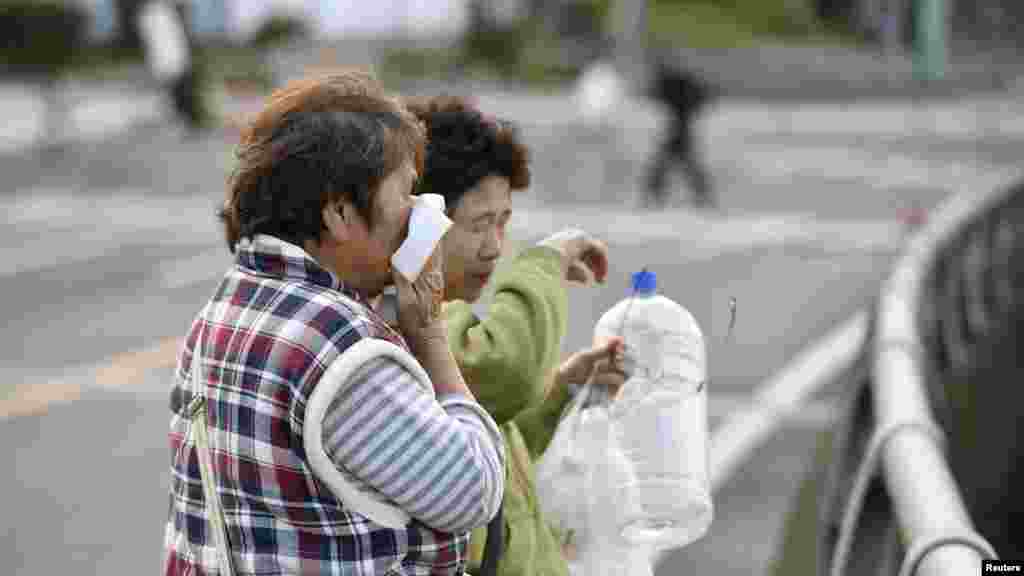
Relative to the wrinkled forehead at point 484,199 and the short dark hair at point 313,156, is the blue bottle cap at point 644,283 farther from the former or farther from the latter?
the short dark hair at point 313,156

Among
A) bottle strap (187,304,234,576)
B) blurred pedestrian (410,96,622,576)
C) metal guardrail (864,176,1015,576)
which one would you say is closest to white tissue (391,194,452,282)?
bottle strap (187,304,234,576)

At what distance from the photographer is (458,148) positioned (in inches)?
105

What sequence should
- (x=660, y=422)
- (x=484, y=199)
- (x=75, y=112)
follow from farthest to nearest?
(x=75, y=112)
(x=660, y=422)
(x=484, y=199)

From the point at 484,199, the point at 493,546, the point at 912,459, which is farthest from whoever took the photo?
the point at 912,459

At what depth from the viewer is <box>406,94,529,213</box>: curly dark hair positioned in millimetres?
2660

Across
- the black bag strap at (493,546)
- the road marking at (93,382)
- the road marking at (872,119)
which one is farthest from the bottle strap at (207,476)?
the road marking at (872,119)

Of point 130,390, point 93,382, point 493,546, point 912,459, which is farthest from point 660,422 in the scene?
point 93,382

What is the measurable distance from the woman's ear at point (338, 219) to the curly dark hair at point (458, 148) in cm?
46

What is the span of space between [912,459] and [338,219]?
1851 millimetres

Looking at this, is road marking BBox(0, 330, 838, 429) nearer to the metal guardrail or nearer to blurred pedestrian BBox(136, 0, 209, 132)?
the metal guardrail

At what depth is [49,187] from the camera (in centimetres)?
2323

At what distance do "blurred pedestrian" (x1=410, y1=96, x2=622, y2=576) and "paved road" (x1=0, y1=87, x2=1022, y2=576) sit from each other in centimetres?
26

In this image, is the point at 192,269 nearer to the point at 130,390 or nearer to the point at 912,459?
the point at 130,390

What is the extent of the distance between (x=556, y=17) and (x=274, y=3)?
10188 mm
